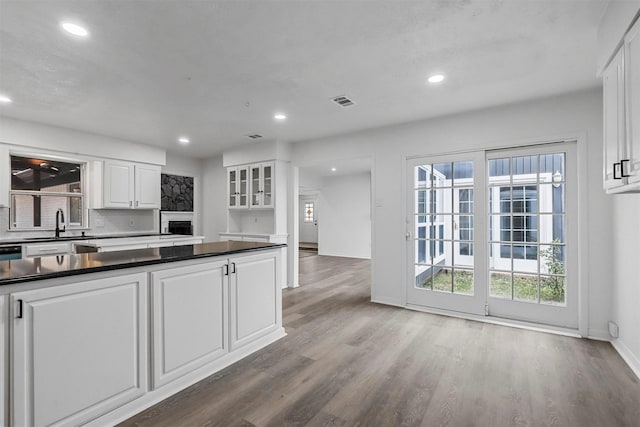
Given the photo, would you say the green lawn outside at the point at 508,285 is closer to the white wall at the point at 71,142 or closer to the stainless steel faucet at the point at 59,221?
the white wall at the point at 71,142

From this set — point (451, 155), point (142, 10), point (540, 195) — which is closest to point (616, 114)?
point (540, 195)

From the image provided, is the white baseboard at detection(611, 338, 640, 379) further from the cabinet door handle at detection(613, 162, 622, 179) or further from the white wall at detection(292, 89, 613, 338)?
the cabinet door handle at detection(613, 162, 622, 179)

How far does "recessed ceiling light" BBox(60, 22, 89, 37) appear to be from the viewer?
210 cm

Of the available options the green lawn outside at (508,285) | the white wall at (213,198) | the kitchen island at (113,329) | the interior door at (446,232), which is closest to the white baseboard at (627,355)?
the green lawn outside at (508,285)

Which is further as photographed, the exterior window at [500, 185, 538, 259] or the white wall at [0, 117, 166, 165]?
the white wall at [0, 117, 166, 165]

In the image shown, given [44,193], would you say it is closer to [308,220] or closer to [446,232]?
[446,232]

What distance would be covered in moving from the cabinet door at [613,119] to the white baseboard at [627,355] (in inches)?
62.9

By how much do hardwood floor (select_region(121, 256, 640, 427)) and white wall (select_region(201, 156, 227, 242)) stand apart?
12.4ft

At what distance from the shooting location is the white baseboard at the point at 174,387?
6.13 feet

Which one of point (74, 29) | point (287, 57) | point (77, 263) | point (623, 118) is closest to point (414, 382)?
point (623, 118)

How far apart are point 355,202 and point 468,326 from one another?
18.8 feet

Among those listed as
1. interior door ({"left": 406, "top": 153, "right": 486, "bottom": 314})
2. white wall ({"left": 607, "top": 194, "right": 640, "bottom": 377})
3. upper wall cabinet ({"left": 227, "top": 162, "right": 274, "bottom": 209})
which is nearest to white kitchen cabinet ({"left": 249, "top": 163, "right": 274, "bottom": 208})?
upper wall cabinet ({"left": 227, "top": 162, "right": 274, "bottom": 209})

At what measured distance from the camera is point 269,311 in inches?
120

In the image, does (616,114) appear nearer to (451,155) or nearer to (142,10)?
(451,155)
